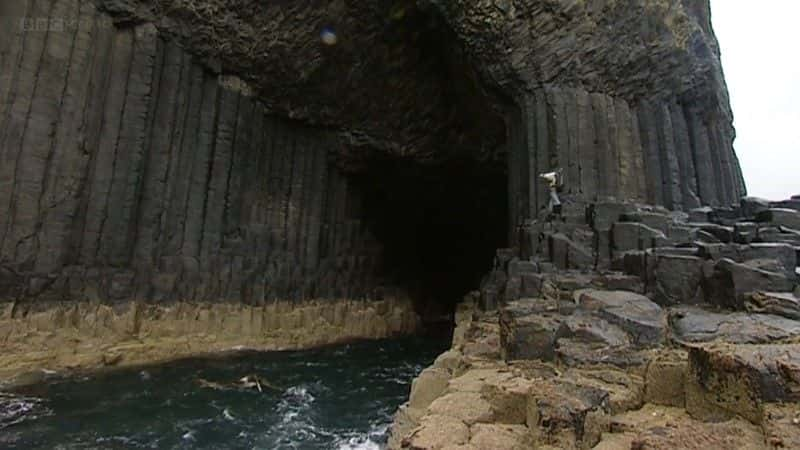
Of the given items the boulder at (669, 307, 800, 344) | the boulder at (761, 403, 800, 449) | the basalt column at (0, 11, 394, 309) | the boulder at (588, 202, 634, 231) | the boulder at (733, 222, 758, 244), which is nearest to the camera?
the boulder at (761, 403, 800, 449)

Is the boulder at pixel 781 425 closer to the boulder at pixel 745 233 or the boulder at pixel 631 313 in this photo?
the boulder at pixel 631 313

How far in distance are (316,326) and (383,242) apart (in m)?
7.38

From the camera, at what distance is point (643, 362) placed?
4.88m

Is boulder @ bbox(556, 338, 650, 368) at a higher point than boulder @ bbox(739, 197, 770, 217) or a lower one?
lower

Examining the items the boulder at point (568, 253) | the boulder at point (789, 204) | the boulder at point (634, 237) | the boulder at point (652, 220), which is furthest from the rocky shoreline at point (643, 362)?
the boulder at point (789, 204)

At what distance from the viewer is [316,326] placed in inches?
807

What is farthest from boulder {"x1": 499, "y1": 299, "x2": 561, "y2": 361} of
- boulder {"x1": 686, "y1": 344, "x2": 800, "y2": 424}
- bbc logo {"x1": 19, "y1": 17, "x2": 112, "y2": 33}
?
bbc logo {"x1": 19, "y1": 17, "x2": 112, "y2": 33}

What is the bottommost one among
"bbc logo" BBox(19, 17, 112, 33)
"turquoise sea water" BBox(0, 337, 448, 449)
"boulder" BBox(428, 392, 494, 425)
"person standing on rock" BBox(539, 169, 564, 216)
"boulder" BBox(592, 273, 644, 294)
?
"turquoise sea water" BBox(0, 337, 448, 449)

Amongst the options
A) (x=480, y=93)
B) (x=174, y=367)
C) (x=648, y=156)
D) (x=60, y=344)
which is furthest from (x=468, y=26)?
(x=60, y=344)

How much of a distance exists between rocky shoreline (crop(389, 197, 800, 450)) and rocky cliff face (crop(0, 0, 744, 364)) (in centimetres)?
864

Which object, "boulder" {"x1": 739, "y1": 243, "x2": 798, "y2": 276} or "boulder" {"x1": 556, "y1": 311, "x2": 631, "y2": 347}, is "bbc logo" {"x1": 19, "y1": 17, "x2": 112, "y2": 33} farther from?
"boulder" {"x1": 739, "y1": 243, "x2": 798, "y2": 276}

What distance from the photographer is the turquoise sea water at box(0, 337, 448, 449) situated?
347 inches

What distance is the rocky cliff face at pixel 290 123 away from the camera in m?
13.6

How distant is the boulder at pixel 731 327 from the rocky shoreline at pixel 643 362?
2cm
